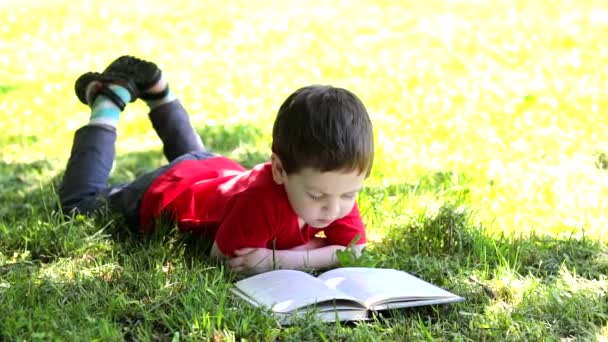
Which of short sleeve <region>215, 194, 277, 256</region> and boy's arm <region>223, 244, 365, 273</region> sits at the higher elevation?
short sleeve <region>215, 194, 277, 256</region>

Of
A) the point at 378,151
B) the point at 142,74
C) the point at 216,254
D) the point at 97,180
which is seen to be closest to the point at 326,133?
the point at 216,254

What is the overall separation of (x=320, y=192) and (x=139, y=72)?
156 cm

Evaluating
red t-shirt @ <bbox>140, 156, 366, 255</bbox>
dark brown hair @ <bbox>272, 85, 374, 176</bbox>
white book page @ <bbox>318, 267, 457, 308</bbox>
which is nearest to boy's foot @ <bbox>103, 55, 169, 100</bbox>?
red t-shirt @ <bbox>140, 156, 366, 255</bbox>

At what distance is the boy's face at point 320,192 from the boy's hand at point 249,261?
0.20m

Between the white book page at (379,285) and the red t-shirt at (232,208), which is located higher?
the red t-shirt at (232,208)

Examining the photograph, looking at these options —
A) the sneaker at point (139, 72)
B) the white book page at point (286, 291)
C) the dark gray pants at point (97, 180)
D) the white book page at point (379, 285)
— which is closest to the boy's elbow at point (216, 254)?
the white book page at point (286, 291)

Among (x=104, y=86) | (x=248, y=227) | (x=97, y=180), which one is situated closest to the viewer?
(x=248, y=227)

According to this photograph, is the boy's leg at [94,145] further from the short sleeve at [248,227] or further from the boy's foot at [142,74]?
the short sleeve at [248,227]

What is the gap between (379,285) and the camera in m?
3.07

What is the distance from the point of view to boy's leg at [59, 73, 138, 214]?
4.12 metres

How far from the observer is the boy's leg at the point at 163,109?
14.7 feet

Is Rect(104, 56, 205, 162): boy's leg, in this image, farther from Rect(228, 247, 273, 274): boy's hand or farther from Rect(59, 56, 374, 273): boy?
Rect(228, 247, 273, 274): boy's hand

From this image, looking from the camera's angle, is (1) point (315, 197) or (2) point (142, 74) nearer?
(1) point (315, 197)

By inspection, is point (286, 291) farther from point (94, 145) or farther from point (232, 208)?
point (94, 145)
